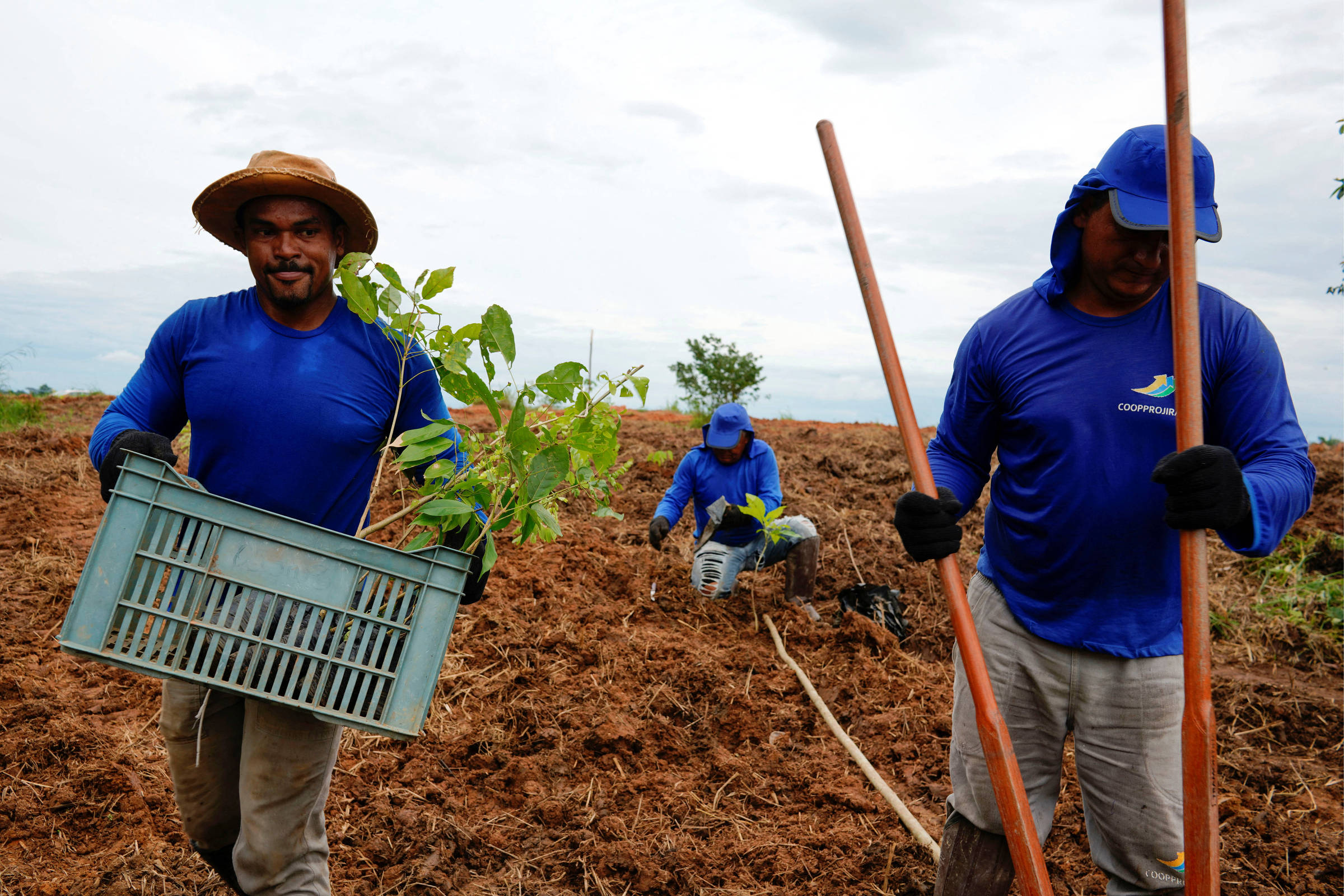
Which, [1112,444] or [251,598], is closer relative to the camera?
[251,598]

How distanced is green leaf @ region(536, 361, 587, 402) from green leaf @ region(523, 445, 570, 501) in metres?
0.13

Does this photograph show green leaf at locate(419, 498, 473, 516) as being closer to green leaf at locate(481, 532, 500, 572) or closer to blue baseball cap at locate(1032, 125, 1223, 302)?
green leaf at locate(481, 532, 500, 572)

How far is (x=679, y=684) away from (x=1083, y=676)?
8.76ft

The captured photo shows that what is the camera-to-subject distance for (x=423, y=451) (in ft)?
6.26

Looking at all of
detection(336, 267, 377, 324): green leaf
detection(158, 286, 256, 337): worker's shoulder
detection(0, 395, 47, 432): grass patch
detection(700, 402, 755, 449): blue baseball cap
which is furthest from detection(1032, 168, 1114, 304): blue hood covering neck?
detection(0, 395, 47, 432): grass patch

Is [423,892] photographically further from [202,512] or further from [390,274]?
[390,274]

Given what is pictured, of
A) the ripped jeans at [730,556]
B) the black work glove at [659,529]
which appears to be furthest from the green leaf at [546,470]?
the ripped jeans at [730,556]

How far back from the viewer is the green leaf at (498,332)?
1919 millimetres

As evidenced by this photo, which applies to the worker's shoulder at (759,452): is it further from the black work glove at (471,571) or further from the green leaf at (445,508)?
the green leaf at (445,508)

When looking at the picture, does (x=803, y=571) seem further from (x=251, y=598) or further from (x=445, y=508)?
(x=251, y=598)

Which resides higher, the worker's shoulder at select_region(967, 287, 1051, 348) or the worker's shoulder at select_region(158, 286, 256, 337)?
the worker's shoulder at select_region(967, 287, 1051, 348)

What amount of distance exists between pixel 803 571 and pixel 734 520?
1.87ft

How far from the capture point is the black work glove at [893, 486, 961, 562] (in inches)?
74.0

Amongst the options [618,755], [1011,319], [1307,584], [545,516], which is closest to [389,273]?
[545,516]
